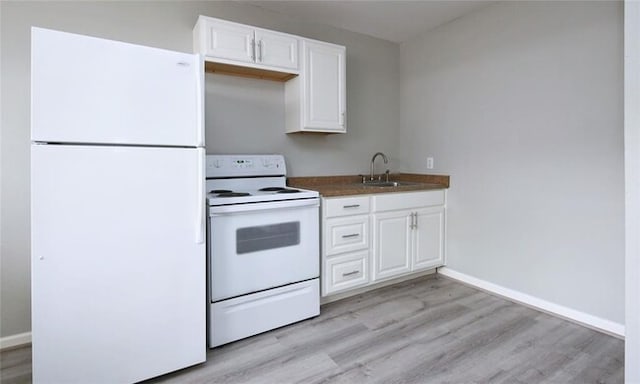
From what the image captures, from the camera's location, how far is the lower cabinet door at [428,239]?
9.98ft

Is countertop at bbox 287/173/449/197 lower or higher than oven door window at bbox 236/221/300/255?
higher

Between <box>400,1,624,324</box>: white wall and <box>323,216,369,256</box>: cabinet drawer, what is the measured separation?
40.3 inches

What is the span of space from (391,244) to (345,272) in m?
0.51

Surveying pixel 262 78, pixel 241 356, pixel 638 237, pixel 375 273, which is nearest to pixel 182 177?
pixel 241 356

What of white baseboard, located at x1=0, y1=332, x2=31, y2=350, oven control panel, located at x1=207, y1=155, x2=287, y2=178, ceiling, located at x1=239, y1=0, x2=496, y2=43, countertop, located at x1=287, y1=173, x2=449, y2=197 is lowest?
white baseboard, located at x1=0, y1=332, x2=31, y2=350

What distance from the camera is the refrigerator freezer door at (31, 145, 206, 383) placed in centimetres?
145

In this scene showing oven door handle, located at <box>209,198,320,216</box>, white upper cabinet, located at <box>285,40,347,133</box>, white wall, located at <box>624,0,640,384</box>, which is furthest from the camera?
white upper cabinet, located at <box>285,40,347,133</box>

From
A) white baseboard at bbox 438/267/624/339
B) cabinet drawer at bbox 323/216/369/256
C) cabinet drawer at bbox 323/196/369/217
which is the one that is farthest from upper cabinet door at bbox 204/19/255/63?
white baseboard at bbox 438/267/624/339

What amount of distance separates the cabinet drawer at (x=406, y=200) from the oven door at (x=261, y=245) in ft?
2.10

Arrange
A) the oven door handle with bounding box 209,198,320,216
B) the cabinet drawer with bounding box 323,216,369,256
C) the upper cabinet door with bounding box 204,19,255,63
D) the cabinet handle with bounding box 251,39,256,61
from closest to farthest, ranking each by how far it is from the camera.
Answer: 1. the oven door handle with bounding box 209,198,320,216
2. the upper cabinet door with bounding box 204,19,255,63
3. the cabinet handle with bounding box 251,39,256,61
4. the cabinet drawer with bounding box 323,216,369,256

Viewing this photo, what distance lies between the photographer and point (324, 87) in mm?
2789

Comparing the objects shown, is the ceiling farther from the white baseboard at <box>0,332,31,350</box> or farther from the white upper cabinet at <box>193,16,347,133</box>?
the white baseboard at <box>0,332,31,350</box>

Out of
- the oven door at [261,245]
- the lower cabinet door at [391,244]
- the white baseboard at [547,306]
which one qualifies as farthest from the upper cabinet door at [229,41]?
the white baseboard at [547,306]

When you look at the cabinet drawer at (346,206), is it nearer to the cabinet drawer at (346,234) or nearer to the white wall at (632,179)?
the cabinet drawer at (346,234)
